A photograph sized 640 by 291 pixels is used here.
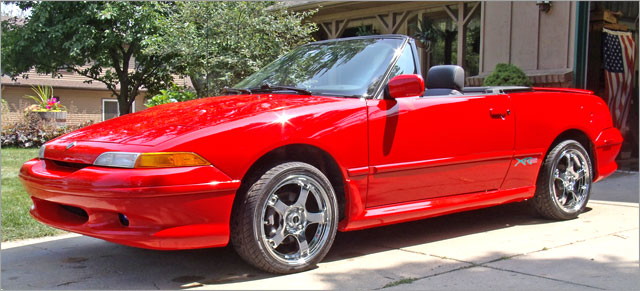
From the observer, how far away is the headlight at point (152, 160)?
318cm

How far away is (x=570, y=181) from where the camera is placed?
5.39m

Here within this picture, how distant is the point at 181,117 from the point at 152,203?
2.43 ft

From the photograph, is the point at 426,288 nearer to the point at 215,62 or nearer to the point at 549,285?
the point at 549,285

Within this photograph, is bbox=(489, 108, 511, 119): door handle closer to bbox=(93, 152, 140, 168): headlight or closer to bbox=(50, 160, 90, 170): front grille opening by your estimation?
bbox=(93, 152, 140, 168): headlight

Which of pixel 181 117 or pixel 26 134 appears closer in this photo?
pixel 181 117

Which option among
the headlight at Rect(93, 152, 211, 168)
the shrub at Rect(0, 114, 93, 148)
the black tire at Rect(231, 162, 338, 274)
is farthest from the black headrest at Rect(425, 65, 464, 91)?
the shrub at Rect(0, 114, 93, 148)

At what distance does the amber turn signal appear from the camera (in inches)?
125

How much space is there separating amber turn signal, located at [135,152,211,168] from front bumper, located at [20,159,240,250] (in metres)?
0.03

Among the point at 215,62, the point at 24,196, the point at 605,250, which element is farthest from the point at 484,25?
the point at 24,196

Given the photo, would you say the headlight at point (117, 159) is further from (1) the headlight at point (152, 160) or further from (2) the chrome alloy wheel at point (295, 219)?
(2) the chrome alloy wheel at point (295, 219)

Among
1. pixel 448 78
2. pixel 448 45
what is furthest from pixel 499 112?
pixel 448 45

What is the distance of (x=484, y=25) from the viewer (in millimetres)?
10664

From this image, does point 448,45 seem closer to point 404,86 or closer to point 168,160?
point 404,86

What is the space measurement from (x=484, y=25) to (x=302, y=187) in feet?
26.1
